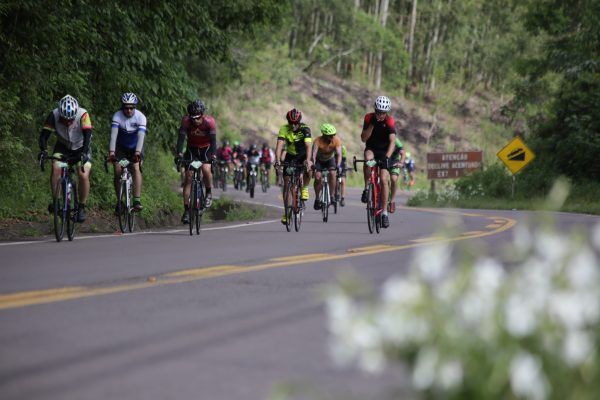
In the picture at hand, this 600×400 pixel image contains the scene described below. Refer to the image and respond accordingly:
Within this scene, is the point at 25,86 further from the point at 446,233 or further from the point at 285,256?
the point at 446,233

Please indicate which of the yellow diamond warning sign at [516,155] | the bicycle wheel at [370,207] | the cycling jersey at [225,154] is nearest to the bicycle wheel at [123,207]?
the bicycle wheel at [370,207]

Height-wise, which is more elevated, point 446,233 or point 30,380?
point 446,233

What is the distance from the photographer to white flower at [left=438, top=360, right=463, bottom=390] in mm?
3150

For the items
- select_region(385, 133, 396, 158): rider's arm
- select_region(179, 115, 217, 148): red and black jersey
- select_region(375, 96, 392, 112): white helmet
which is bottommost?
select_region(385, 133, 396, 158): rider's arm

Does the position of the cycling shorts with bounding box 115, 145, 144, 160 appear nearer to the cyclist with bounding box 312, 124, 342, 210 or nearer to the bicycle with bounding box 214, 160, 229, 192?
the cyclist with bounding box 312, 124, 342, 210

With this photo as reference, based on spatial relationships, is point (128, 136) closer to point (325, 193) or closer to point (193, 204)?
point (193, 204)

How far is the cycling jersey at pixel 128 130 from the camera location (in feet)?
56.0

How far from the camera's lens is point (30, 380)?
5461 millimetres

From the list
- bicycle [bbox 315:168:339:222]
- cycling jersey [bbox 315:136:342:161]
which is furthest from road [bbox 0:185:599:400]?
cycling jersey [bbox 315:136:342:161]

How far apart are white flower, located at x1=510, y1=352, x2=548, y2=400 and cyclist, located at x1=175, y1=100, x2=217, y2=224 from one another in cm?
1429

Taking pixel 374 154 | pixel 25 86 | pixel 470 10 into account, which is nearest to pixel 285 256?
pixel 374 154

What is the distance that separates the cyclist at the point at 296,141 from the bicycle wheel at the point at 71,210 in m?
4.01

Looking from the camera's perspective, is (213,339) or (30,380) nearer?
(30,380)

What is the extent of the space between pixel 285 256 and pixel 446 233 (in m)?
9.22
